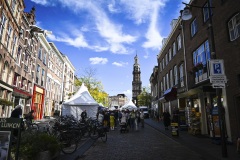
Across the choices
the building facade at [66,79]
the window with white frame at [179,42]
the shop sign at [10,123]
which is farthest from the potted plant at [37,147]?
the building facade at [66,79]

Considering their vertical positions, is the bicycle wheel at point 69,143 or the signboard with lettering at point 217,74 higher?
the signboard with lettering at point 217,74

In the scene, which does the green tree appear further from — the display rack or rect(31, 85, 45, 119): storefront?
the display rack

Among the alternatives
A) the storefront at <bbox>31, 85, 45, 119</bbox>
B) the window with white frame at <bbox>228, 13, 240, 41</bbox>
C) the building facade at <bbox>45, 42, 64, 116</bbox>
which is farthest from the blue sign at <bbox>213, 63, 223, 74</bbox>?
the building facade at <bbox>45, 42, 64, 116</bbox>

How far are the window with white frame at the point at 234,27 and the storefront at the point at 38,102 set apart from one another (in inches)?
1018

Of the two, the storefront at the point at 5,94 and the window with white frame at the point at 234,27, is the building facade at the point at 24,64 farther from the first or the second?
the window with white frame at the point at 234,27

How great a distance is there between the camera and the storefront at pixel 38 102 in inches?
1101

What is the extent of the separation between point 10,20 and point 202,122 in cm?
2001

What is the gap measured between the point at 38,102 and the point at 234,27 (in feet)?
92.6

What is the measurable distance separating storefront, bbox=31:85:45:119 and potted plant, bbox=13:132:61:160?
2327 cm

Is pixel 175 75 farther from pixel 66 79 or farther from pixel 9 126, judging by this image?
pixel 66 79

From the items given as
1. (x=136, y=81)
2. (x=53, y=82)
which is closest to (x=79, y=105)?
(x=53, y=82)

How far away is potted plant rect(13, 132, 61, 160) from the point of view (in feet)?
17.2

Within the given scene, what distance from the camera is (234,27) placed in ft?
34.2

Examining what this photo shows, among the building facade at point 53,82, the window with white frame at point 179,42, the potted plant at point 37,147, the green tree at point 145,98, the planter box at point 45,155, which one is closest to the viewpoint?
the potted plant at point 37,147
